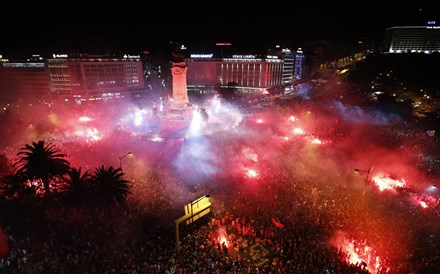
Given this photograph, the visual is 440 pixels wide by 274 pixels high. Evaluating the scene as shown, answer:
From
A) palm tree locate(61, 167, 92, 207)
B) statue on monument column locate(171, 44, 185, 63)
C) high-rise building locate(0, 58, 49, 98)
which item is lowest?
high-rise building locate(0, 58, 49, 98)

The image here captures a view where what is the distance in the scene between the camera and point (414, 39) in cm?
8606

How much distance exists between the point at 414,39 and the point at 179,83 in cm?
8569

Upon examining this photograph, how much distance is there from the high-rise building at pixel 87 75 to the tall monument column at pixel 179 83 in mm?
54220

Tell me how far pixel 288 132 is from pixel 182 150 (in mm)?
15803

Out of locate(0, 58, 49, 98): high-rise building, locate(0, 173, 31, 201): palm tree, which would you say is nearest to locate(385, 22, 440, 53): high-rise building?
locate(0, 173, 31, 201): palm tree

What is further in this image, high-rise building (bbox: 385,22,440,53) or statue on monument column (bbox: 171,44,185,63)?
high-rise building (bbox: 385,22,440,53)

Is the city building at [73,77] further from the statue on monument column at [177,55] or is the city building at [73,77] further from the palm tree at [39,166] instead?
the palm tree at [39,166]

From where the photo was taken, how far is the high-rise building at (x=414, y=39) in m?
82.1

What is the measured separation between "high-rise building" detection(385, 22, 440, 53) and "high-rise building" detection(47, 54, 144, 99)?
307ft

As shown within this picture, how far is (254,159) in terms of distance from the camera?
2812cm

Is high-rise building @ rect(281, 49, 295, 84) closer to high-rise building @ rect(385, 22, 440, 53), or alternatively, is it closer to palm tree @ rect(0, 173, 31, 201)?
high-rise building @ rect(385, 22, 440, 53)

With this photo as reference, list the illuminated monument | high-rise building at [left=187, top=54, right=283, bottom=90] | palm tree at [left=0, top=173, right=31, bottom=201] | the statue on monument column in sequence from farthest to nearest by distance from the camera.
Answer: high-rise building at [left=187, top=54, right=283, bottom=90] → the illuminated monument → the statue on monument column → palm tree at [left=0, top=173, right=31, bottom=201]

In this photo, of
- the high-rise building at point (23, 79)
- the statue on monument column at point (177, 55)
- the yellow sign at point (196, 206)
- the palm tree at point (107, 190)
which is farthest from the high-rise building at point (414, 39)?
the high-rise building at point (23, 79)

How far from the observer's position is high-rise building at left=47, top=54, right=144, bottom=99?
82438 mm
